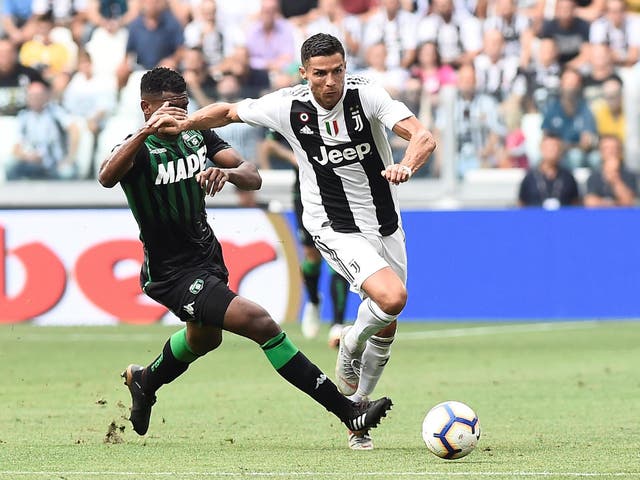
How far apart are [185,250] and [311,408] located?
2117 mm

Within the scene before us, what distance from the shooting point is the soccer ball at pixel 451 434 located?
21.9ft

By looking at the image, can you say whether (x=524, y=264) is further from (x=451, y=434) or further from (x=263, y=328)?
(x=451, y=434)

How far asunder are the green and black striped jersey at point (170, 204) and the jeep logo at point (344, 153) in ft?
2.16

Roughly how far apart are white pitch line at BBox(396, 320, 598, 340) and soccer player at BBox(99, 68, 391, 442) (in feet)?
22.1

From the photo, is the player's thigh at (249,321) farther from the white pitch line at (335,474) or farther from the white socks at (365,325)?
the white pitch line at (335,474)

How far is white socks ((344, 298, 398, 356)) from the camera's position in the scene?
7.49 metres

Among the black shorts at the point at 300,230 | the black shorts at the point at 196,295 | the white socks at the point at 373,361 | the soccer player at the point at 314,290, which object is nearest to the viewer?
the black shorts at the point at 196,295

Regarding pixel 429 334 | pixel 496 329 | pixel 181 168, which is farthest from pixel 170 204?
pixel 496 329

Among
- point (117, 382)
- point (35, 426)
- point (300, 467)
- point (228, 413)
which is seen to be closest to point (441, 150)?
point (117, 382)

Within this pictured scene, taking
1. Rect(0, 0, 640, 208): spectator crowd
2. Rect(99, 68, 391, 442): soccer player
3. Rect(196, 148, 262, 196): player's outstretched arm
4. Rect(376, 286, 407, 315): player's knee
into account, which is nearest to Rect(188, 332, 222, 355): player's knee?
Rect(99, 68, 391, 442): soccer player

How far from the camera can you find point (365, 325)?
762 cm

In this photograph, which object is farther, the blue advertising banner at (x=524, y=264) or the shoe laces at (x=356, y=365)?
the blue advertising banner at (x=524, y=264)

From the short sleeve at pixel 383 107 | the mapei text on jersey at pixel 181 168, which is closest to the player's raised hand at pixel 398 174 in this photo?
the short sleeve at pixel 383 107

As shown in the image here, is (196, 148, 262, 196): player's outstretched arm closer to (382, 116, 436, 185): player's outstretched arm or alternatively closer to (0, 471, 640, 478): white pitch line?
(382, 116, 436, 185): player's outstretched arm
